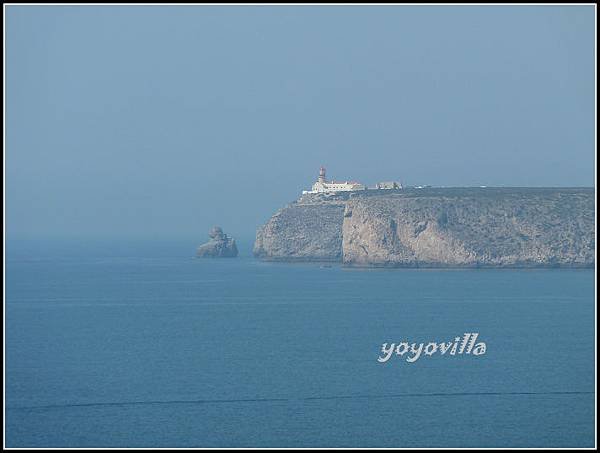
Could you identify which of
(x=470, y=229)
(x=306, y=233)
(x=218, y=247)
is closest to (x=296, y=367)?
(x=470, y=229)

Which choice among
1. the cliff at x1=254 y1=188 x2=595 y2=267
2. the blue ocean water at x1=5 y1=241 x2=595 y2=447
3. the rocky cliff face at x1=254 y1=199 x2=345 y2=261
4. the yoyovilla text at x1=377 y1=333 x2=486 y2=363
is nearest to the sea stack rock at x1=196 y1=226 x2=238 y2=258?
the rocky cliff face at x1=254 y1=199 x2=345 y2=261

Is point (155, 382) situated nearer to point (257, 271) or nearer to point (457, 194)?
point (257, 271)

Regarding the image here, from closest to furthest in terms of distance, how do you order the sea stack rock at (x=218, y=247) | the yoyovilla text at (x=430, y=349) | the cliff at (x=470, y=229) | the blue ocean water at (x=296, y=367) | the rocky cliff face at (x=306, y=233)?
the blue ocean water at (x=296, y=367)
the yoyovilla text at (x=430, y=349)
the cliff at (x=470, y=229)
the rocky cliff face at (x=306, y=233)
the sea stack rock at (x=218, y=247)

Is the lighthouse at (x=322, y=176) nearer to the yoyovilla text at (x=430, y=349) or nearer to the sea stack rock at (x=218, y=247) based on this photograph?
the sea stack rock at (x=218, y=247)

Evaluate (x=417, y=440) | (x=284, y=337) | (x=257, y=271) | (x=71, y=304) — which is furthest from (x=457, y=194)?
(x=417, y=440)

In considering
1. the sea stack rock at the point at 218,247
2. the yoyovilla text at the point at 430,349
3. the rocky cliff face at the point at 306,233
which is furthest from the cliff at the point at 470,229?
the yoyovilla text at the point at 430,349
